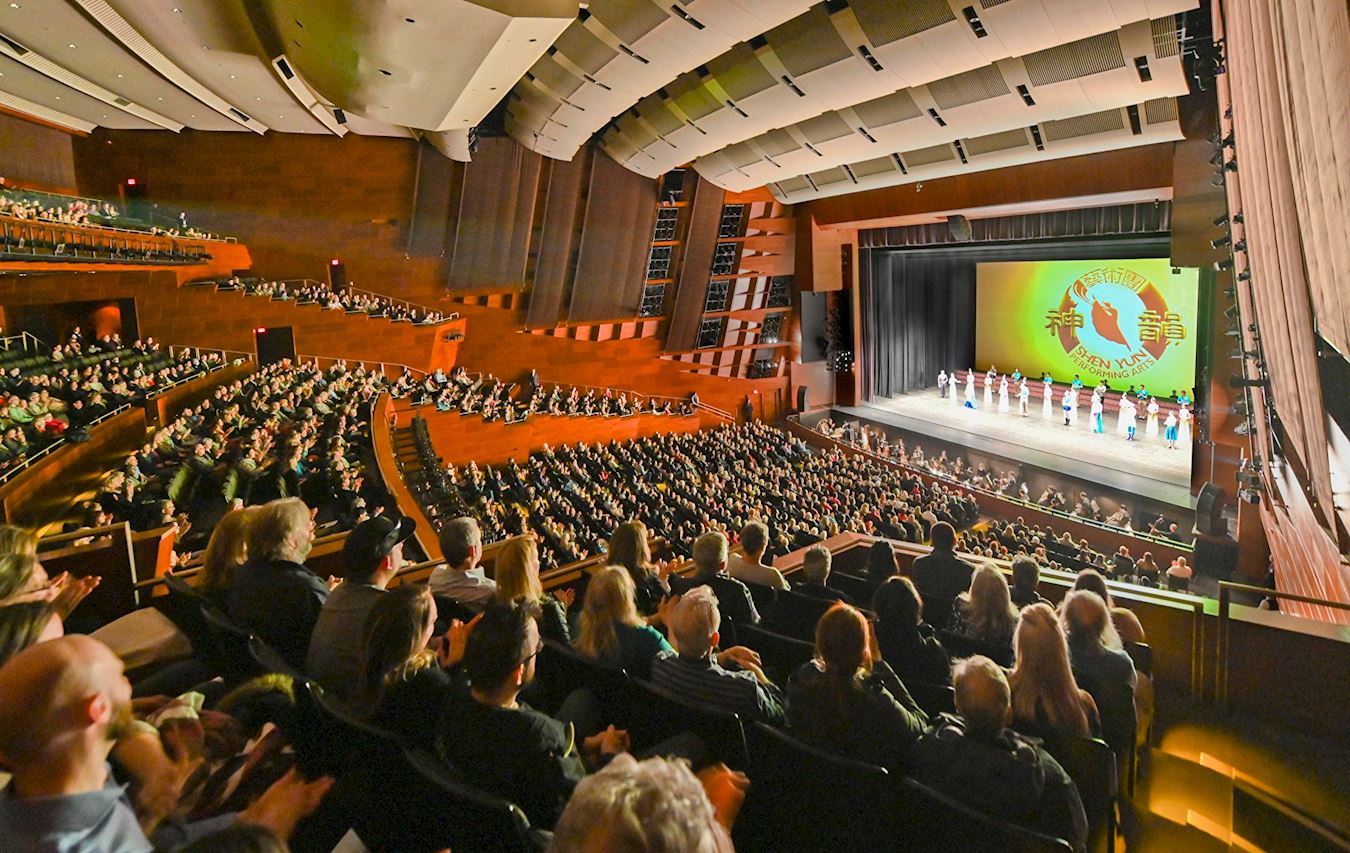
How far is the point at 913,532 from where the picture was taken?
739 cm

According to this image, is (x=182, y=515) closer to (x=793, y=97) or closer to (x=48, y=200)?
(x=48, y=200)

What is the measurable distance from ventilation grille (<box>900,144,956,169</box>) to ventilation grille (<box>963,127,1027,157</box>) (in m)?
0.29

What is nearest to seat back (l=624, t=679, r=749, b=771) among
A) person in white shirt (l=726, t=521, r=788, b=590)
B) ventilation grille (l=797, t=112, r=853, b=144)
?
person in white shirt (l=726, t=521, r=788, b=590)

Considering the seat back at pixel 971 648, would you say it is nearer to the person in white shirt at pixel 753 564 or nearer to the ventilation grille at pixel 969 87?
the person in white shirt at pixel 753 564

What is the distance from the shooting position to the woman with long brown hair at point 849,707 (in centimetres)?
168

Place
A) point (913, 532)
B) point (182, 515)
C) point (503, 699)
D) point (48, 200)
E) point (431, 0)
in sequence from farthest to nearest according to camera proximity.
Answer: point (48, 200)
point (913, 532)
point (431, 0)
point (182, 515)
point (503, 699)

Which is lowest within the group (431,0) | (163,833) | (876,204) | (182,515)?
(182,515)

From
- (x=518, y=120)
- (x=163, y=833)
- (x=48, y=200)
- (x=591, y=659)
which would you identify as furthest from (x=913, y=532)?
(x=48, y=200)

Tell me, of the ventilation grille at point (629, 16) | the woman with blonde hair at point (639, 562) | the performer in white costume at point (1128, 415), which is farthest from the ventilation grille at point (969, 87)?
the woman with blonde hair at point (639, 562)

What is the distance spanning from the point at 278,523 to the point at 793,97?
29.4 feet

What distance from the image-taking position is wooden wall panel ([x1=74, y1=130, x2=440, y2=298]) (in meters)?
12.7

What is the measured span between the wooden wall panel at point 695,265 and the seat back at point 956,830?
14659mm

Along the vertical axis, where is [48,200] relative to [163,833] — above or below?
above

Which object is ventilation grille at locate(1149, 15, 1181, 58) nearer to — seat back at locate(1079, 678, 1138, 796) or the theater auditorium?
the theater auditorium
